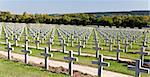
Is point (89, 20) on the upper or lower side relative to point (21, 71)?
lower

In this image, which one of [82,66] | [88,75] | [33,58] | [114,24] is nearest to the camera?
[88,75]

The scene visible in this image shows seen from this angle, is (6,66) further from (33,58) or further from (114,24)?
(114,24)

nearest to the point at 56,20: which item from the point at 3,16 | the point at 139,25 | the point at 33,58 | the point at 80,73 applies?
the point at 3,16

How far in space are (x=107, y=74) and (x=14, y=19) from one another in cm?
7858

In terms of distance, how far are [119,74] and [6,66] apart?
484 centimetres

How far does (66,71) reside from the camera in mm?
17219

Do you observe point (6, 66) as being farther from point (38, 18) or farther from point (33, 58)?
point (38, 18)

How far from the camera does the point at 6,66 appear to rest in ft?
56.5

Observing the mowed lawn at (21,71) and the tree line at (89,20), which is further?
the tree line at (89,20)

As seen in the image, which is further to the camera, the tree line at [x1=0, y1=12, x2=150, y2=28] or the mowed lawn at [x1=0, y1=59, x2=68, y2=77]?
the tree line at [x1=0, y1=12, x2=150, y2=28]

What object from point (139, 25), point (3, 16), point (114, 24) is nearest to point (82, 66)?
point (139, 25)

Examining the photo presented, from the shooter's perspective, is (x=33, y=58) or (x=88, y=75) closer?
(x=88, y=75)

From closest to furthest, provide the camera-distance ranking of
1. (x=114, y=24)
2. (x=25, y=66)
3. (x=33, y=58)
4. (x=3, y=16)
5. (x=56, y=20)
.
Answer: (x=25, y=66) < (x=33, y=58) < (x=114, y=24) < (x=56, y=20) < (x=3, y=16)

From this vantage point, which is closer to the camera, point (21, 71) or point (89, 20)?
point (21, 71)
